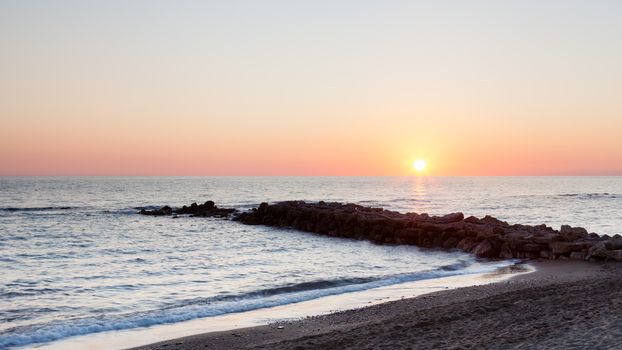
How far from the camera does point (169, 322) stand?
13219 mm

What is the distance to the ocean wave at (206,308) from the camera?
477 inches

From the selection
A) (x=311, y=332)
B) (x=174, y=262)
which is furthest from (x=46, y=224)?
(x=311, y=332)

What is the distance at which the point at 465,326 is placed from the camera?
10469mm

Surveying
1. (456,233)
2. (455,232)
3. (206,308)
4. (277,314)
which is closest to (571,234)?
(456,233)

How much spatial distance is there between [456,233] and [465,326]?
1852cm

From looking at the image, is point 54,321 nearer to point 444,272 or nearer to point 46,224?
point 444,272

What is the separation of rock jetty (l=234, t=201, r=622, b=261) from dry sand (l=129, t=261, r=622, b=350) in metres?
7.94

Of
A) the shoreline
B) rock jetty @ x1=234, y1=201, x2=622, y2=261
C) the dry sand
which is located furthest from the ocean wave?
rock jetty @ x1=234, y1=201, x2=622, y2=261

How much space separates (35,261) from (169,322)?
12753 millimetres

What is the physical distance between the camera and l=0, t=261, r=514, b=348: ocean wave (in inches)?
477

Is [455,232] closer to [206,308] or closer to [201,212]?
[206,308]

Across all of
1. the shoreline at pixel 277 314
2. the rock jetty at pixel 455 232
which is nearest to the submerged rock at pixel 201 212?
the rock jetty at pixel 455 232

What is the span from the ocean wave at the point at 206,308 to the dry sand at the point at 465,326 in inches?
89.0

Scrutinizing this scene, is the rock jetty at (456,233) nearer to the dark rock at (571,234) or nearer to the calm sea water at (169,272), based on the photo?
the dark rock at (571,234)
